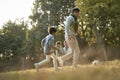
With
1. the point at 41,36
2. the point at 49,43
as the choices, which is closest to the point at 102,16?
the point at 41,36

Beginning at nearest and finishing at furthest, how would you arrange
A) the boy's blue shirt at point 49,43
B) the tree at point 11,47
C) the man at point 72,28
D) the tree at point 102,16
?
the man at point 72,28 → the boy's blue shirt at point 49,43 → the tree at point 102,16 → the tree at point 11,47

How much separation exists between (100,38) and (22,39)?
17074 millimetres

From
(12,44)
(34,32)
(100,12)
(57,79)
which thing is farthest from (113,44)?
(57,79)

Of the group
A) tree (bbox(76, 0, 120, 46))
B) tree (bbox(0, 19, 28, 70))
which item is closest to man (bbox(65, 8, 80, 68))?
tree (bbox(76, 0, 120, 46))

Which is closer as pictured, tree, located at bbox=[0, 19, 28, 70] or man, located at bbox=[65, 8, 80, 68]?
man, located at bbox=[65, 8, 80, 68]

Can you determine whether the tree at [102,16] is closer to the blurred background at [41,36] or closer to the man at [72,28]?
the blurred background at [41,36]

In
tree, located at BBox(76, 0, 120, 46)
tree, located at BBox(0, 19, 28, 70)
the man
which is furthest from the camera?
tree, located at BBox(0, 19, 28, 70)

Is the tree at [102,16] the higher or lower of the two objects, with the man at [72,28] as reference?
higher

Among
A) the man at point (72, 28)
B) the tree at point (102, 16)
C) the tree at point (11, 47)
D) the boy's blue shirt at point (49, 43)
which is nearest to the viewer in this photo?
the man at point (72, 28)

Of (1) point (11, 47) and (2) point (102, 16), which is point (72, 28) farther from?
(1) point (11, 47)

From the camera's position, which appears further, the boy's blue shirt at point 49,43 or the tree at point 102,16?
the tree at point 102,16

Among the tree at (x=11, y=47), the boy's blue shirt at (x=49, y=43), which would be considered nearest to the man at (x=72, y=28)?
the boy's blue shirt at (x=49, y=43)

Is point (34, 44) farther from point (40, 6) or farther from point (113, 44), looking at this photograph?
point (113, 44)

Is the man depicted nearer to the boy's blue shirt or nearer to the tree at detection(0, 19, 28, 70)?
the boy's blue shirt
